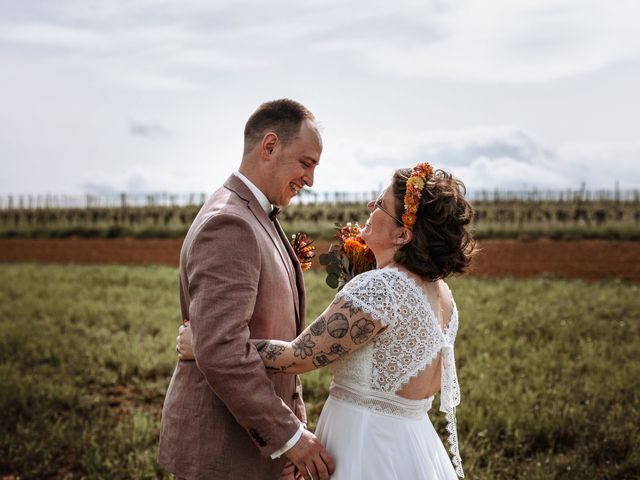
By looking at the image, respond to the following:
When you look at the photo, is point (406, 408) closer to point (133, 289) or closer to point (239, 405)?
point (239, 405)

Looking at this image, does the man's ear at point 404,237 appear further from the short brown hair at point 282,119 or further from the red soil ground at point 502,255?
the red soil ground at point 502,255

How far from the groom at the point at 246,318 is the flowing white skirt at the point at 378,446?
3.9 inches

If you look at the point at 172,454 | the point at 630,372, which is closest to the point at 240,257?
the point at 172,454

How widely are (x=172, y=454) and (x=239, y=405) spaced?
0.51 metres

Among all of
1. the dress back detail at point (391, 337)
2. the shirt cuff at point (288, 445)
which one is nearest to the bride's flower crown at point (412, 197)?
the dress back detail at point (391, 337)

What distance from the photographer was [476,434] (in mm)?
5637

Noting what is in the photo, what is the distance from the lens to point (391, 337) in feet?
8.44

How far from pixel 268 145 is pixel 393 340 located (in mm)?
1002

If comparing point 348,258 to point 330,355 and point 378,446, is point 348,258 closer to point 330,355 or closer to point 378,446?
point 330,355

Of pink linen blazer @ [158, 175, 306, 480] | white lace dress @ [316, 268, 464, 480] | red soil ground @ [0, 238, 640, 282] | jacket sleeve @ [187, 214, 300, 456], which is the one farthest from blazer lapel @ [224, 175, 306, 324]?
red soil ground @ [0, 238, 640, 282]

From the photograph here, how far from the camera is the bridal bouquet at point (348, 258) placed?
9.96ft

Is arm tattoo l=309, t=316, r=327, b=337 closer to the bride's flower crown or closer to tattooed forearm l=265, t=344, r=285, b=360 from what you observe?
tattooed forearm l=265, t=344, r=285, b=360

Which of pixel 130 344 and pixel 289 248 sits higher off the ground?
pixel 289 248

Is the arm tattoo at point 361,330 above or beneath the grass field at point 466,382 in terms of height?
above
